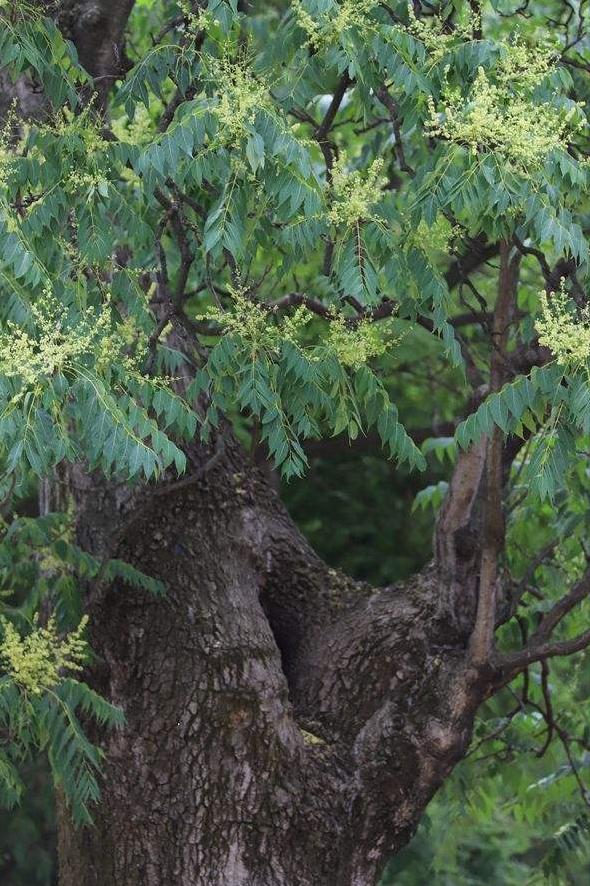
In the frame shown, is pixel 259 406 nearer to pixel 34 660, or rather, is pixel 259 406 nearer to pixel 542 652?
pixel 34 660

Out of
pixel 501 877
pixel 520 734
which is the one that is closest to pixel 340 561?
pixel 501 877

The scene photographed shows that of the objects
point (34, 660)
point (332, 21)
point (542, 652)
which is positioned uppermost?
point (332, 21)

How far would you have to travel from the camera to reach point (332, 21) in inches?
170

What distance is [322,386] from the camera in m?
4.62

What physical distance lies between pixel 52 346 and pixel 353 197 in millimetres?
1164

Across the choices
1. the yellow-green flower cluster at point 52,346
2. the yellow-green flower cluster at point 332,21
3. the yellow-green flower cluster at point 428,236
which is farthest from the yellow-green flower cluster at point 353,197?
the yellow-green flower cluster at point 52,346

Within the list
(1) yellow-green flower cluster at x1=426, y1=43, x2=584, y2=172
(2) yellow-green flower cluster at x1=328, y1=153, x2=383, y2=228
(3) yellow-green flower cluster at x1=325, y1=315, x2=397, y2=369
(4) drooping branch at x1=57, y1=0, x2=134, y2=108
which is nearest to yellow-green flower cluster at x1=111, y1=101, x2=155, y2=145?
(4) drooping branch at x1=57, y1=0, x2=134, y2=108

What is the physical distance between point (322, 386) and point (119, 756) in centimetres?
184

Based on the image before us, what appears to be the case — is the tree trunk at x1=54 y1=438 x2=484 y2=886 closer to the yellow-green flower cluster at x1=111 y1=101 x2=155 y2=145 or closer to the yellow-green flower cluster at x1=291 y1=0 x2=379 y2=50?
the yellow-green flower cluster at x1=111 y1=101 x2=155 y2=145

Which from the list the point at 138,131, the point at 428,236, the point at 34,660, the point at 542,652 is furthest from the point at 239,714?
the point at 138,131

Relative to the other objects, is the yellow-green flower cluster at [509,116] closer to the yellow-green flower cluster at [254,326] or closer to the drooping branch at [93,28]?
the yellow-green flower cluster at [254,326]

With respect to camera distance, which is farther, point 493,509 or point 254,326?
point 493,509

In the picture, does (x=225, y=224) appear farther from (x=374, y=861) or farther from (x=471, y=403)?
(x=374, y=861)

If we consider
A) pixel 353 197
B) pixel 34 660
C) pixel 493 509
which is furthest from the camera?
pixel 493 509
